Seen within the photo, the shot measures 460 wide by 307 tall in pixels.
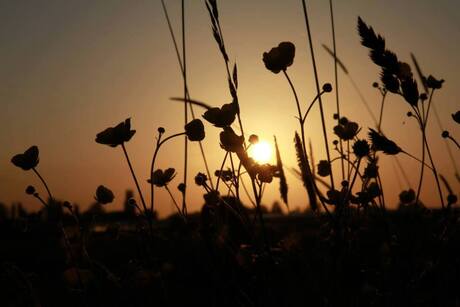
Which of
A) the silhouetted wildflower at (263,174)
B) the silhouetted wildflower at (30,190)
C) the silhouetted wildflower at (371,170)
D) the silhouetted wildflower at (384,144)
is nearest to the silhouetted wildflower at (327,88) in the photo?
the silhouetted wildflower at (384,144)

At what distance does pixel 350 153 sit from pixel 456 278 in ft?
2.33

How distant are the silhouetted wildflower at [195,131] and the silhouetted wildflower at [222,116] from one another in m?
0.11

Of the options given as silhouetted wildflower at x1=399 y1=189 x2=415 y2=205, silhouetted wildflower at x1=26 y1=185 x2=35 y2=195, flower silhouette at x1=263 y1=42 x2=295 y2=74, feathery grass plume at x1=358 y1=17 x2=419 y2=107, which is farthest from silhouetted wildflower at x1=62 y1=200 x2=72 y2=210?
silhouetted wildflower at x1=399 y1=189 x2=415 y2=205

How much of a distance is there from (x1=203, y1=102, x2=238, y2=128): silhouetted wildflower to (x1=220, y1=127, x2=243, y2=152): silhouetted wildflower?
0.19 feet

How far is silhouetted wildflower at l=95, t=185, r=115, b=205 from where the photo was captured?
2.11m

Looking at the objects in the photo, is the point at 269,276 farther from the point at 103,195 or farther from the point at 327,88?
the point at 103,195

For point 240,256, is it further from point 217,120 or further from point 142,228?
point 217,120

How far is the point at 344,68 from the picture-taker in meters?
2.59

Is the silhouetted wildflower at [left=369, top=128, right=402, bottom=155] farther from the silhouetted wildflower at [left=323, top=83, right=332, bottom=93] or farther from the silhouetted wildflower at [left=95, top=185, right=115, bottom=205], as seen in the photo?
the silhouetted wildflower at [left=95, top=185, right=115, bottom=205]

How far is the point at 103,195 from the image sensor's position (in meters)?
2.13

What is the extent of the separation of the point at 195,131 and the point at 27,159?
693mm

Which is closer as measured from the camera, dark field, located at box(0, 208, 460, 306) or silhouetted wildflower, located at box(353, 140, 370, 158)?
dark field, located at box(0, 208, 460, 306)

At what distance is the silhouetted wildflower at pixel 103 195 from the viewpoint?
211 centimetres

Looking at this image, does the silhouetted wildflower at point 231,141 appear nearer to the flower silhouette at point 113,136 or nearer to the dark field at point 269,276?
the dark field at point 269,276
